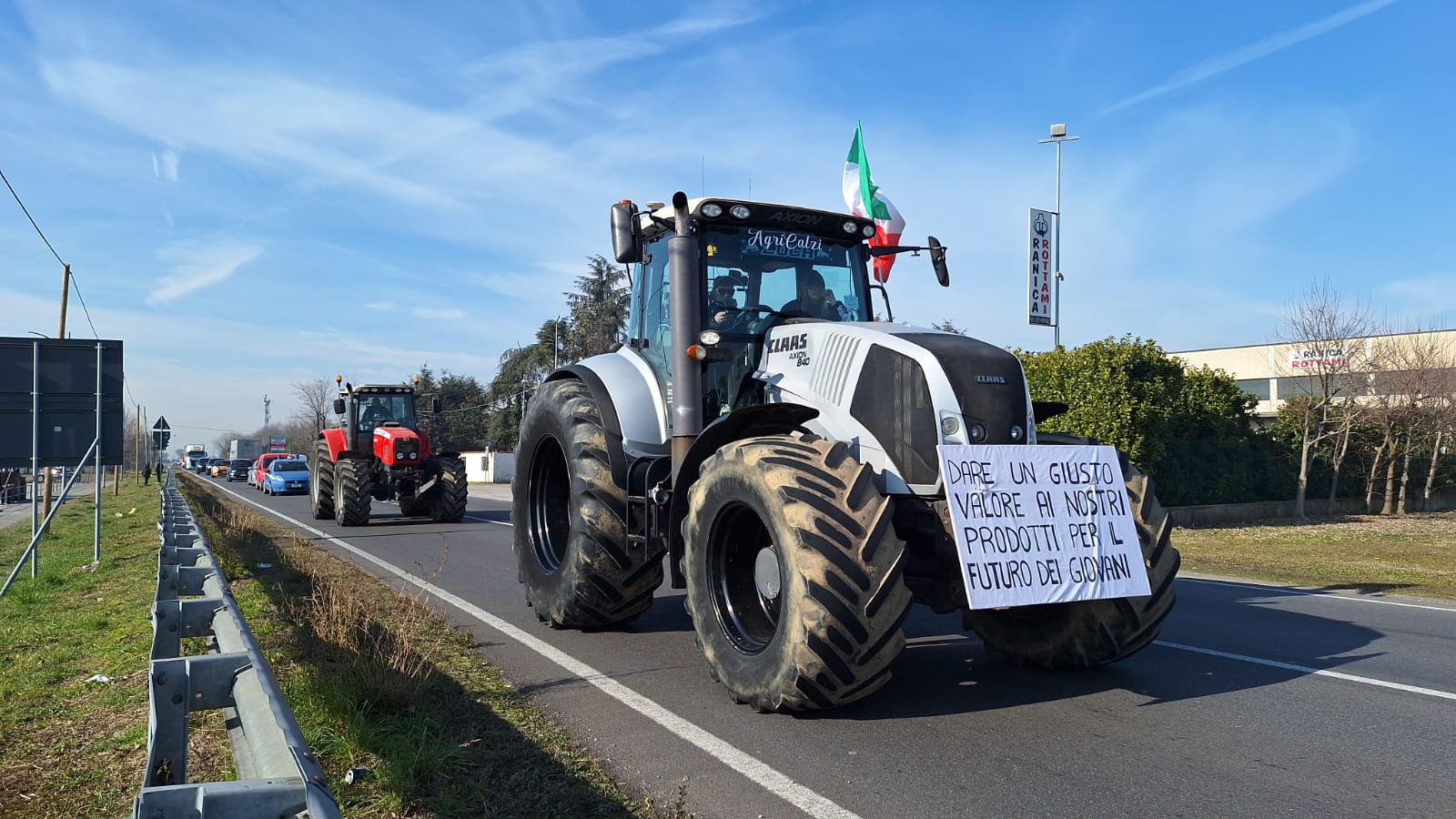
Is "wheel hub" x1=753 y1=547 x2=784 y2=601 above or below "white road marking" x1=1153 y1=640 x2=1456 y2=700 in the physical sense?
above

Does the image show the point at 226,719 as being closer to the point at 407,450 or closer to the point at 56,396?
the point at 56,396

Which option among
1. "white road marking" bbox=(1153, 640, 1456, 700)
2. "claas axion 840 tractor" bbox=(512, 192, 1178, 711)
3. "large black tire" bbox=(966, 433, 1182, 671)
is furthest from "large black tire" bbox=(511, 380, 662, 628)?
"white road marking" bbox=(1153, 640, 1456, 700)

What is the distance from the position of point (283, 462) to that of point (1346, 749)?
127 ft

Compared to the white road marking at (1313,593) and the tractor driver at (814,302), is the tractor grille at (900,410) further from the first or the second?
the white road marking at (1313,593)

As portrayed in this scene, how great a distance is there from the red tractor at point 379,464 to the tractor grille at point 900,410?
49.2 feet

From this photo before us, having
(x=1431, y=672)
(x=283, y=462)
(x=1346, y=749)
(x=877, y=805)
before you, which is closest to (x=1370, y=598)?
(x=1431, y=672)

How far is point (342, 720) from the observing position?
475 cm

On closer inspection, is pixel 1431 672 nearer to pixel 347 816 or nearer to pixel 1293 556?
pixel 347 816

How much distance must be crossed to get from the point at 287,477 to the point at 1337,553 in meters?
32.9

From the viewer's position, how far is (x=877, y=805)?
3.92 m

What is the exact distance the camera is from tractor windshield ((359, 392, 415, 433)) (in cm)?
2083

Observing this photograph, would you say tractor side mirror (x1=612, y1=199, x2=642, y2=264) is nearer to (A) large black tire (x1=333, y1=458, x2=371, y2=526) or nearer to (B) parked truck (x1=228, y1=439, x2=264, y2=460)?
(A) large black tire (x1=333, y1=458, x2=371, y2=526)

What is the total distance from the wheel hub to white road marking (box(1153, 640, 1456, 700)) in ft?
10.8

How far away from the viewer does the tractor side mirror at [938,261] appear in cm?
745
